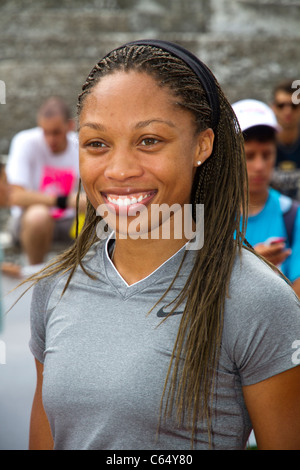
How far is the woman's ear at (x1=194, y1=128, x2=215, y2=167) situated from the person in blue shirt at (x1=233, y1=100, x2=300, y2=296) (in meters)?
1.12

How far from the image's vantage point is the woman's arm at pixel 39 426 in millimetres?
1632

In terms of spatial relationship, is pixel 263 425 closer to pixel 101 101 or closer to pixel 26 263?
pixel 101 101

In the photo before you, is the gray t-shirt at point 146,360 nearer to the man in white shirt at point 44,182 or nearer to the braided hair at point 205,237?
the braided hair at point 205,237

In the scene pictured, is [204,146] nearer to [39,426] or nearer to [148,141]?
[148,141]

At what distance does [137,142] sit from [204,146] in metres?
0.16

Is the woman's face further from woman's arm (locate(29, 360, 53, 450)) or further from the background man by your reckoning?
the background man

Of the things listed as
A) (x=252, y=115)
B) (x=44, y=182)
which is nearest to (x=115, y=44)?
(x=44, y=182)

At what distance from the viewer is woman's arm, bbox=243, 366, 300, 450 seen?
51.5 inches

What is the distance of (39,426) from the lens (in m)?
1.65

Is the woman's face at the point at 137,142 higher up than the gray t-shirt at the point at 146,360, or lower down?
higher up

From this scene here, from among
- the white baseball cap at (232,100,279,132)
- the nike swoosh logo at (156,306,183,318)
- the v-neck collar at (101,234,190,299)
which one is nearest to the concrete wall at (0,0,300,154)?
the white baseball cap at (232,100,279,132)

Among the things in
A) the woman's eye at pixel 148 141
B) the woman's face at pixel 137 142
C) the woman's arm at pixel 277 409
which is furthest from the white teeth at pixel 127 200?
the woman's arm at pixel 277 409

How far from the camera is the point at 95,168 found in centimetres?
143

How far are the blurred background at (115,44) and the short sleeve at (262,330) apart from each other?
5345 millimetres
